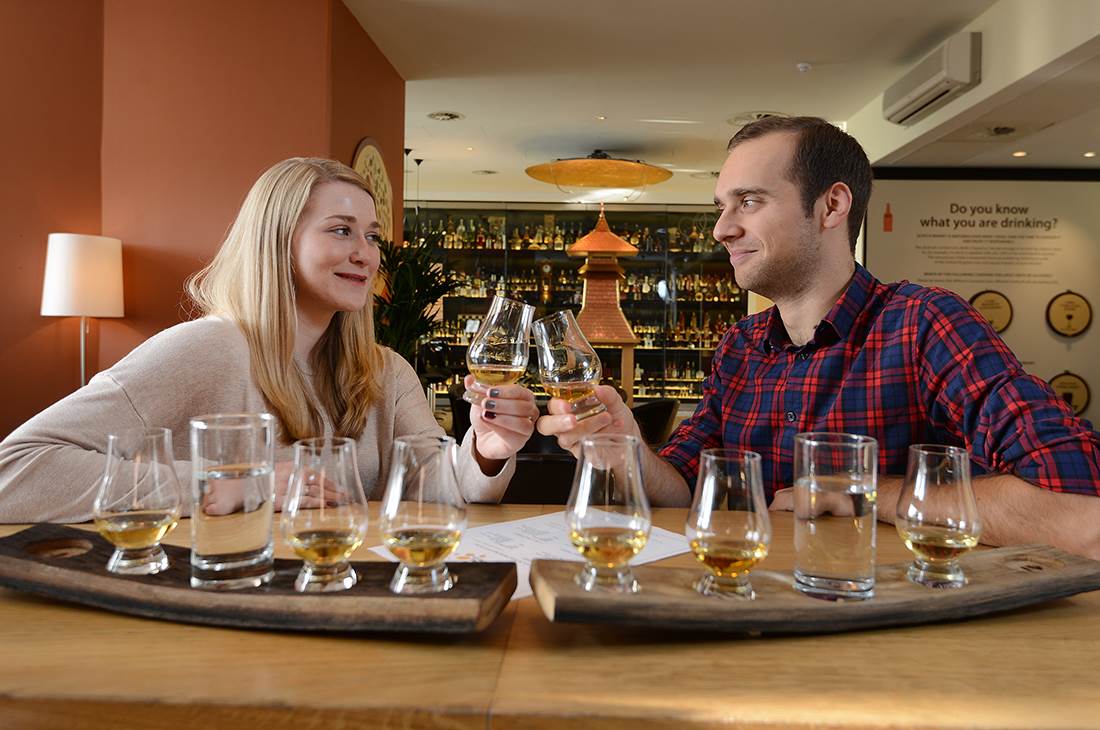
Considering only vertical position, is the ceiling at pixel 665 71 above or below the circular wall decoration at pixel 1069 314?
above

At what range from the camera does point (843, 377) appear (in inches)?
76.1

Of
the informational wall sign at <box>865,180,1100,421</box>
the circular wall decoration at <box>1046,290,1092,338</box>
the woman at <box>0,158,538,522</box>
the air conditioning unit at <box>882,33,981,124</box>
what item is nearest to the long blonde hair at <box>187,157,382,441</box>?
the woman at <box>0,158,538,522</box>

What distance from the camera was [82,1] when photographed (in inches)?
166

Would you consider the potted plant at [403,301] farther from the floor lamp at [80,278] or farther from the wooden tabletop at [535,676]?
the wooden tabletop at [535,676]

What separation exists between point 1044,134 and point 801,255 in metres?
5.42

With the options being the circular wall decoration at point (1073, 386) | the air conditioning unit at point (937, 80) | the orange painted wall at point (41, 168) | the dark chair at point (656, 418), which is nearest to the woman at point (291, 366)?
the dark chair at point (656, 418)

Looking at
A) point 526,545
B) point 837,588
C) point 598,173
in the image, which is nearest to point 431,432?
point 526,545

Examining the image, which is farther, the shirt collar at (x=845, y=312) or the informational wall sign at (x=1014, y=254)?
the informational wall sign at (x=1014, y=254)

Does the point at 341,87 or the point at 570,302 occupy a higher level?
the point at 341,87

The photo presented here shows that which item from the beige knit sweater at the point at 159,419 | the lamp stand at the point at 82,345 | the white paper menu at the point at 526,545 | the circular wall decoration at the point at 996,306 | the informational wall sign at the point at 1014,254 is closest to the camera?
the white paper menu at the point at 526,545

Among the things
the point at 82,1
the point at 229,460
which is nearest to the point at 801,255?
the point at 229,460

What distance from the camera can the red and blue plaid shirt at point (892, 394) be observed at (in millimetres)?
1565

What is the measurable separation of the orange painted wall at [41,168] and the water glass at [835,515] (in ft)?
13.2

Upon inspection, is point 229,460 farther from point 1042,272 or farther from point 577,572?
point 1042,272
